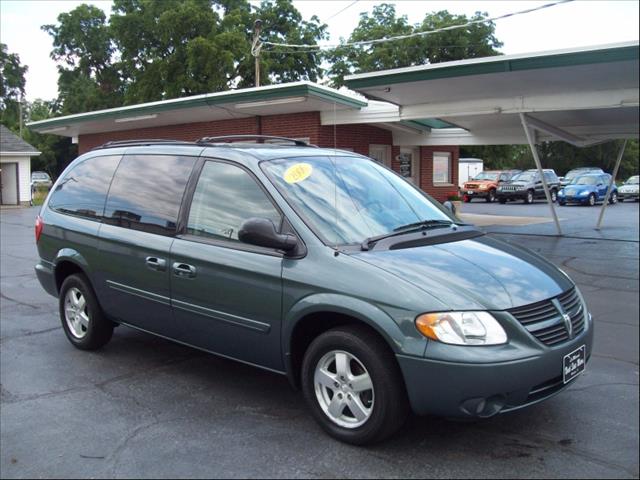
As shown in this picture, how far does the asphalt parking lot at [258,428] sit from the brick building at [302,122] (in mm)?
9444

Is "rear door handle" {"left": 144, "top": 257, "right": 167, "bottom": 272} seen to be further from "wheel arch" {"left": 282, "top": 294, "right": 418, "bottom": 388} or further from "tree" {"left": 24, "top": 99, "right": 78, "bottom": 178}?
"tree" {"left": 24, "top": 99, "right": 78, "bottom": 178}

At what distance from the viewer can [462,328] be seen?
313 cm

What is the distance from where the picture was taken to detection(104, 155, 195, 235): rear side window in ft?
15.4

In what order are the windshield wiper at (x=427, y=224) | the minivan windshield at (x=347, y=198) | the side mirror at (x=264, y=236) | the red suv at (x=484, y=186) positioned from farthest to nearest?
1. the red suv at (x=484, y=186)
2. the windshield wiper at (x=427, y=224)
3. the minivan windshield at (x=347, y=198)
4. the side mirror at (x=264, y=236)

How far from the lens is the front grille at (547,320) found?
308cm

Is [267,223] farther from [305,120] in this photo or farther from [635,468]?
[305,120]

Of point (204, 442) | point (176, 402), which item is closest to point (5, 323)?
point (176, 402)

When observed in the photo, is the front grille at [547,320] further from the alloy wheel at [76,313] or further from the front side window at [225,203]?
the alloy wheel at [76,313]

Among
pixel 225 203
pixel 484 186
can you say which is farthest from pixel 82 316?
pixel 484 186

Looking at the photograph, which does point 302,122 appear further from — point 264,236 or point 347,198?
point 264,236

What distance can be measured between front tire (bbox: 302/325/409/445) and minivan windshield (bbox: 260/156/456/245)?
0.65m

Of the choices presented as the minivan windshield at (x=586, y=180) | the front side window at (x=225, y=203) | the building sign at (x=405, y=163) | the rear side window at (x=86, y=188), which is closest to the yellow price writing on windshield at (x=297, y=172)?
the front side window at (x=225, y=203)

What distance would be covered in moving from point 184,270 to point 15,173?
3374 centimetres

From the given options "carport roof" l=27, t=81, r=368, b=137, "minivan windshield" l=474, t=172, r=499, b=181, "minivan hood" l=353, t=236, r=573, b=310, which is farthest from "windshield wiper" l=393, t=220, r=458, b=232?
"minivan windshield" l=474, t=172, r=499, b=181
